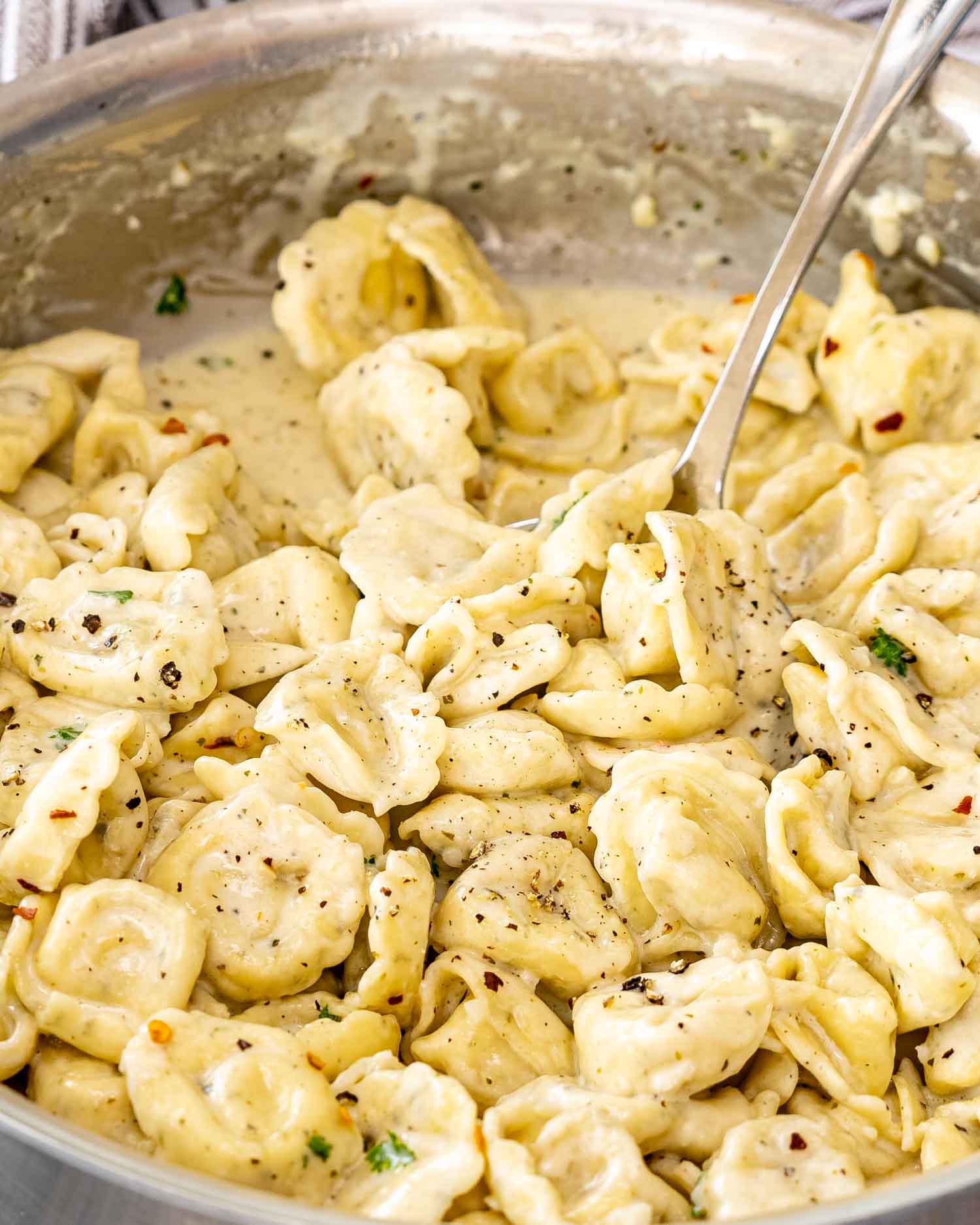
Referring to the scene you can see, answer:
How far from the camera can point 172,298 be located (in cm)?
331

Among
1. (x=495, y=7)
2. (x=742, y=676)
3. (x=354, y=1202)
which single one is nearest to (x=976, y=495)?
(x=742, y=676)

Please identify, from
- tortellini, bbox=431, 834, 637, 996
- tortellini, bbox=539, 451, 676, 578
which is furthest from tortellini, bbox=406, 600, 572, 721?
tortellini, bbox=431, 834, 637, 996

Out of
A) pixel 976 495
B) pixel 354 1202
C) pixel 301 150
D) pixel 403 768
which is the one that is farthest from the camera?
pixel 301 150

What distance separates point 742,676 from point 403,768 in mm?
607

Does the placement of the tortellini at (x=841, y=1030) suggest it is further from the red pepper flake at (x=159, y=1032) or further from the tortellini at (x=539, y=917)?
the red pepper flake at (x=159, y=1032)

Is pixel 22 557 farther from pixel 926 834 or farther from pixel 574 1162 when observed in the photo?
pixel 926 834

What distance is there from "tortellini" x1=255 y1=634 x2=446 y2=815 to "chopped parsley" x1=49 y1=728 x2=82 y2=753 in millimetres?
283

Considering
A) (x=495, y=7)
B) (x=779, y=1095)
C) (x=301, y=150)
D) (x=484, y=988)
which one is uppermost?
(x=495, y=7)

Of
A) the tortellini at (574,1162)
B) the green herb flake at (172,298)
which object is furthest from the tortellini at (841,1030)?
the green herb flake at (172,298)

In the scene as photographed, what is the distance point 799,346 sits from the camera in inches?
126

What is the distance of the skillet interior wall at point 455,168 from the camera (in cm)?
306

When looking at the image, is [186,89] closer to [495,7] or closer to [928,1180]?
[495,7]

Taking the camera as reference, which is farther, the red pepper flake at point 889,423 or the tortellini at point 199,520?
the red pepper flake at point 889,423

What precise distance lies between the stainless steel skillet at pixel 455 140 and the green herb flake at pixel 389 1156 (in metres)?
1.91
